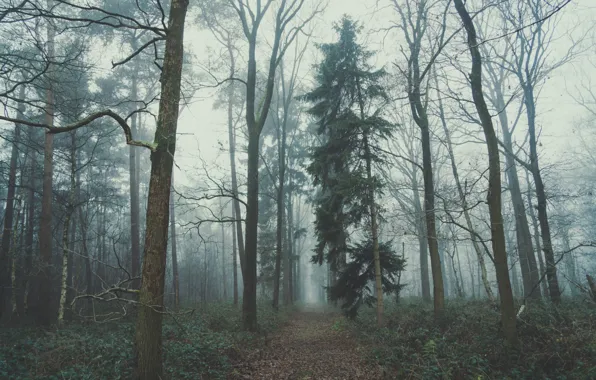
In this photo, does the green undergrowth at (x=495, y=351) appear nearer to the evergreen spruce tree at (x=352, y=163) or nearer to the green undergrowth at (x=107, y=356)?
the evergreen spruce tree at (x=352, y=163)

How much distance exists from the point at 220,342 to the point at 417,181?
55.3 ft

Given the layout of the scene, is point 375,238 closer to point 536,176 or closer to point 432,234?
point 432,234

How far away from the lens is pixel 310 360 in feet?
24.9

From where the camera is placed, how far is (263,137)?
24.9m

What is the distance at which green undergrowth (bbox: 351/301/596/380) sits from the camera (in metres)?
5.28

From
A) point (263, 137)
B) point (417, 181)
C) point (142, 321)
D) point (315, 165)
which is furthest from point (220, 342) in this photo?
point (263, 137)

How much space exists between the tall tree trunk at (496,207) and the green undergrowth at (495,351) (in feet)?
1.25

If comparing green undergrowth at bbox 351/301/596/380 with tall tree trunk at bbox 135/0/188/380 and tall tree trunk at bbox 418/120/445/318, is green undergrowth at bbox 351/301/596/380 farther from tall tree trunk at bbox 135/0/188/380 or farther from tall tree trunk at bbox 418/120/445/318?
tall tree trunk at bbox 135/0/188/380

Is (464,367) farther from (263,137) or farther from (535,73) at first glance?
(263,137)

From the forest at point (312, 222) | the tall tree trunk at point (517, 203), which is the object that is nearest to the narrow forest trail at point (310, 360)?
the forest at point (312, 222)

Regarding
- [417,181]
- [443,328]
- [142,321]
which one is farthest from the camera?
[417,181]

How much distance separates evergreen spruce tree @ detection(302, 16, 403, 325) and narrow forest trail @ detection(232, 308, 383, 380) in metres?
2.07

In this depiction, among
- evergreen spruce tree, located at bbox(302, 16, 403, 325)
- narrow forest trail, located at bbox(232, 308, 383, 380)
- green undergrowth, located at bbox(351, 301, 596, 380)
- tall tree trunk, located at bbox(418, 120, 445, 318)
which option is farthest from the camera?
evergreen spruce tree, located at bbox(302, 16, 403, 325)

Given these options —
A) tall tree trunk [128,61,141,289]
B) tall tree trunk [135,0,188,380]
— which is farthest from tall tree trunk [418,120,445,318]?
tall tree trunk [128,61,141,289]
